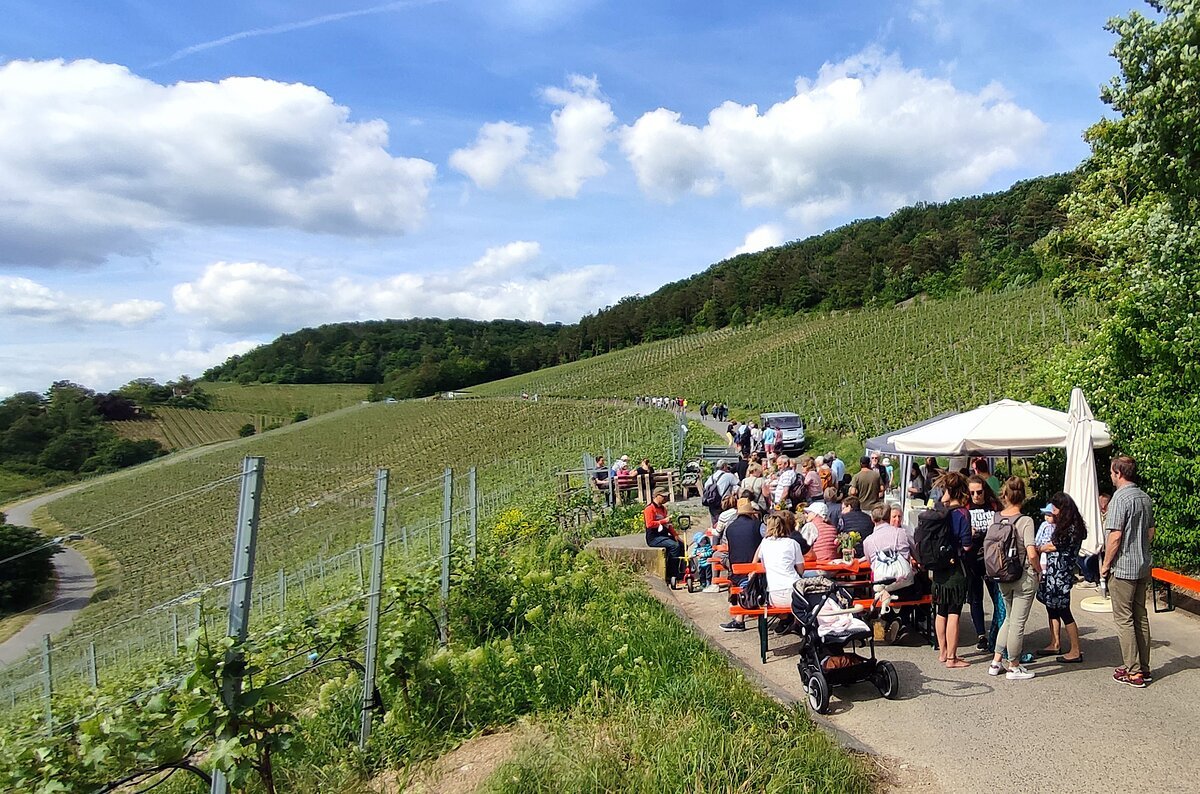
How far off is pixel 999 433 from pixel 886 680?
15.4ft

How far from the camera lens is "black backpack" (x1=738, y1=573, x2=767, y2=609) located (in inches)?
265

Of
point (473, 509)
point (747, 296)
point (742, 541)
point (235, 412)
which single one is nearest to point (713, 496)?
point (742, 541)

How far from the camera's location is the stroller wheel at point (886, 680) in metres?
5.40

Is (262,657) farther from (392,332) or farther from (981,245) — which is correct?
(392,332)

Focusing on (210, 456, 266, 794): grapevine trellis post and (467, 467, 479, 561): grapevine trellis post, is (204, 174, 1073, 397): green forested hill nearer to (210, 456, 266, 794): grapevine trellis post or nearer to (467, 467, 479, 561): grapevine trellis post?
(467, 467, 479, 561): grapevine trellis post

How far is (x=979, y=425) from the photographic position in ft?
Result: 30.1

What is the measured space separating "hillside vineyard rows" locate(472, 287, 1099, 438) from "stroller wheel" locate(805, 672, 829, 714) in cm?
1021

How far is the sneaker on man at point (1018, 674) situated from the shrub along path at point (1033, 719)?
0.05 meters

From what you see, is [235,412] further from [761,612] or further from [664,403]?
[761,612]

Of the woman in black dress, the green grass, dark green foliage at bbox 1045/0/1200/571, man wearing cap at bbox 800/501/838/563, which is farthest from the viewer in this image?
the green grass

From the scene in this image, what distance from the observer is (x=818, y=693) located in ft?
17.3

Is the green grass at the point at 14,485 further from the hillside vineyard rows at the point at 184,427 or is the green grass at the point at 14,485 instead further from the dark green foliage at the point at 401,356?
the dark green foliage at the point at 401,356

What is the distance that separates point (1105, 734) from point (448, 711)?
407cm

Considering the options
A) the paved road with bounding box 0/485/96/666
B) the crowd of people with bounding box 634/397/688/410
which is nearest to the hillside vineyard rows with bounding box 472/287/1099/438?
the crowd of people with bounding box 634/397/688/410
